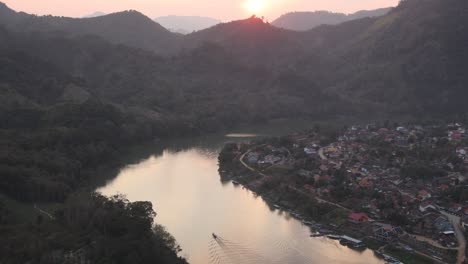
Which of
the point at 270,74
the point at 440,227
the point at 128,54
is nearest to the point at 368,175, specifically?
the point at 440,227

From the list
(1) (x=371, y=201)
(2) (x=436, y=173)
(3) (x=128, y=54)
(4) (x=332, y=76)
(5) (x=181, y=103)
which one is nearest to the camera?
(1) (x=371, y=201)

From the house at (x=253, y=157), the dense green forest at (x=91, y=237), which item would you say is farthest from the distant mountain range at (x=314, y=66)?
the dense green forest at (x=91, y=237)

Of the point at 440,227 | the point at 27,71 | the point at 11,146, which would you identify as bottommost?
the point at 440,227

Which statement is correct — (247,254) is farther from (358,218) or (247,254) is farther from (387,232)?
(387,232)

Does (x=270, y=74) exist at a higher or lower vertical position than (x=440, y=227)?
higher

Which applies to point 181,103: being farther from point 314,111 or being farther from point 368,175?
point 368,175

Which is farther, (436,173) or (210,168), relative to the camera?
(210,168)

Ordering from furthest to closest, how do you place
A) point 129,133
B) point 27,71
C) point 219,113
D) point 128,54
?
point 128,54 → point 219,113 → point 27,71 → point 129,133
